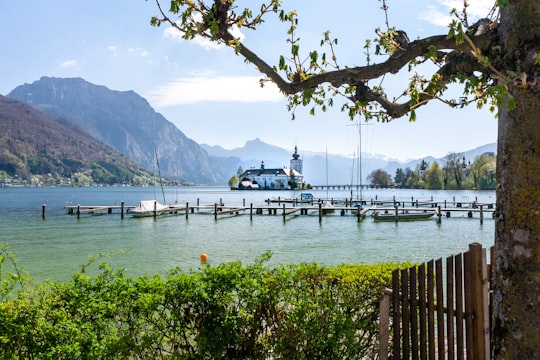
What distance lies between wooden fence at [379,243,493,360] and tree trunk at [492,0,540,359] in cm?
79

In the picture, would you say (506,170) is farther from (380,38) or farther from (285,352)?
(285,352)

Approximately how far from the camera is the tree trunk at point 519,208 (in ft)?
12.3

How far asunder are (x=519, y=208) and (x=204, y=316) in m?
3.22

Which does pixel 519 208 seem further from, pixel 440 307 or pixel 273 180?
pixel 273 180

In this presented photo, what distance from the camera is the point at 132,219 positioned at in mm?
53438

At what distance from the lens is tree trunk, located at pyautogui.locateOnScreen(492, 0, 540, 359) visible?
374 centimetres

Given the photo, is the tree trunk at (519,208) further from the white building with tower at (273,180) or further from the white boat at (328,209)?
the white building with tower at (273,180)

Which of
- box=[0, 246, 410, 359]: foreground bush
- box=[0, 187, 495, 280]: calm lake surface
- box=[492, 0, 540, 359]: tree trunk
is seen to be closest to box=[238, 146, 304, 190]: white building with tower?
box=[0, 187, 495, 280]: calm lake surface

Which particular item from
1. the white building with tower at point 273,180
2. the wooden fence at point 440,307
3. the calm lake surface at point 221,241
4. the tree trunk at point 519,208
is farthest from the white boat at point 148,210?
the white building with tower at point 273,180

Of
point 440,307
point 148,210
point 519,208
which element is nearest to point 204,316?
point 440,307

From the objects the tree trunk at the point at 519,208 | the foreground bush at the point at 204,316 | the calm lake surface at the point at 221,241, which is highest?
the tree trunk at the point at 519,208

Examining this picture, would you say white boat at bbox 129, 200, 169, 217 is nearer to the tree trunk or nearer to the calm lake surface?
the calm lake surface

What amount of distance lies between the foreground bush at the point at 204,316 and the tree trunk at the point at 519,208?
1.50 m

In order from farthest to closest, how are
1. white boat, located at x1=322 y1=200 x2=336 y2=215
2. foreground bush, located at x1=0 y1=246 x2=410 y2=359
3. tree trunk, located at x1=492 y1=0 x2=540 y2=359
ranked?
1. white boat, located at x1=322 y1=200 x2=336 y2=215
2. foreground bush, located at x1=0 y1=246 x2=410 y2=359
3. tree trunk, located at x1=492 y1=0 x2=540 y2=359
